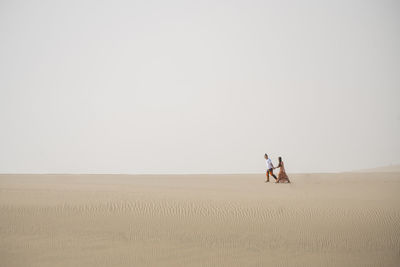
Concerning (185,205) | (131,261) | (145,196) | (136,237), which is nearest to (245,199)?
(185,205)

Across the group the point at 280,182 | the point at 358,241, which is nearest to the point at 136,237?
the point at 358,241

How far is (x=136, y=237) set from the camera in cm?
644

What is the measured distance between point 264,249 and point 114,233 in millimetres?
3313

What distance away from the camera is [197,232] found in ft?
22.1

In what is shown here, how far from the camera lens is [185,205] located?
332 inches

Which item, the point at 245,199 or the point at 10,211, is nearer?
the point at 10,211

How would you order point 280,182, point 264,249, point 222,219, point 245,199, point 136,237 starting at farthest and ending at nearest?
point 280,182
point 245,199
point 222,219
point 136,237
point 264,249

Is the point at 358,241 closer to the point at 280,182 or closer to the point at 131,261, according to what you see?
the point at 131,261

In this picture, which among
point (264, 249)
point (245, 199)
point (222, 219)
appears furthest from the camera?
point (245, 199)

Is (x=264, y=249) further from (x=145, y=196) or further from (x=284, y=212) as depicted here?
(x=145, y=196)

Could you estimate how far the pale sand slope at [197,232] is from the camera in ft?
18.6

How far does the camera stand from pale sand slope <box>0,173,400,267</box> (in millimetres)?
→ 5676

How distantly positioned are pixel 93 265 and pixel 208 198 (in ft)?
15.0

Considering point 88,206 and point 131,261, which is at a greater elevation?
point 88,206
